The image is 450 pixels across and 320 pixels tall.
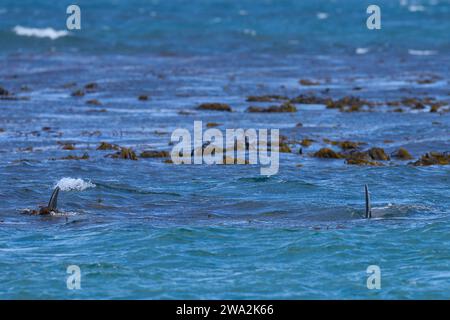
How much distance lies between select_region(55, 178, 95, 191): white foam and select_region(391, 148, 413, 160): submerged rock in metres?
7.02

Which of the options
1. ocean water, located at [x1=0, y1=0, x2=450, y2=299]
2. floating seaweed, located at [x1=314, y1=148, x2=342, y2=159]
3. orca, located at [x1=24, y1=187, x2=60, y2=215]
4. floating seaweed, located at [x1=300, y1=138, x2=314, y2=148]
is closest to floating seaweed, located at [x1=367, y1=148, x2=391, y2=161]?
ocean water, located at [x1=0, y1=0, x2=450, y2=299]

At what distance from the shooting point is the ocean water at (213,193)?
1248 cm

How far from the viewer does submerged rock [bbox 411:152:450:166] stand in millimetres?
19969

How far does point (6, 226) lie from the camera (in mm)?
14617

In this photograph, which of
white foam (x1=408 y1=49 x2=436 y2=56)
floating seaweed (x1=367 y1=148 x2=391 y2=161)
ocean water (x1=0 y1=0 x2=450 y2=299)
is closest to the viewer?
ocean water (x1=0 y1=0 x2=450 y2=299)

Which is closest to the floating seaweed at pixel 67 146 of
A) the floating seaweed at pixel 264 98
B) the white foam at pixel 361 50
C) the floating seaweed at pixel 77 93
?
the floating seaweed at pixel 77 93

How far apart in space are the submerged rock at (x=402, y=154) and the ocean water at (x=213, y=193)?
0.52 m

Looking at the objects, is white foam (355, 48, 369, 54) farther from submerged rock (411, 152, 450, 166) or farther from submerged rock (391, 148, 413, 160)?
submerged rock (411, 152, 450, 166)

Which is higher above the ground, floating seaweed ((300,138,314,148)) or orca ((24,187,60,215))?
floating seaweed ((300,138,314,148))

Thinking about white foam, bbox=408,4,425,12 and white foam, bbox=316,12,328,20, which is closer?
white foam, bbox=316,12,328,20

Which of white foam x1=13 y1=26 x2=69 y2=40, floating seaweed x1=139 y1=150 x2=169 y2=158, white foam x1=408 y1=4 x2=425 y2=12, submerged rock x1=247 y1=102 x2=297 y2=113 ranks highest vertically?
white foam x1=408 y1=4 x2=425 y2=12

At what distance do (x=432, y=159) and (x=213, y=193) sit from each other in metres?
5.29

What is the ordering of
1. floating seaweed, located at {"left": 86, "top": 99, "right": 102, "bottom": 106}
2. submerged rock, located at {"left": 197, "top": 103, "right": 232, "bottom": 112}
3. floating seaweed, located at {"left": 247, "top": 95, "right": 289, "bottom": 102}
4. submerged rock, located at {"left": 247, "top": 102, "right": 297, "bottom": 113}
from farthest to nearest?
floating seaweed, located at {"left": 247, "top": 95, "right": 289, "bottom": 102} < floating seaweed, located at {"left": 86, "top": 99, "right": 102, "bottom": 106} < submerged rock, located at {"left": 197, "top": 103, "right": 232, "bottom": 112} < submerged rock, located at {"left": 247, "top": 102, "right": 297, "bottom": 113}
